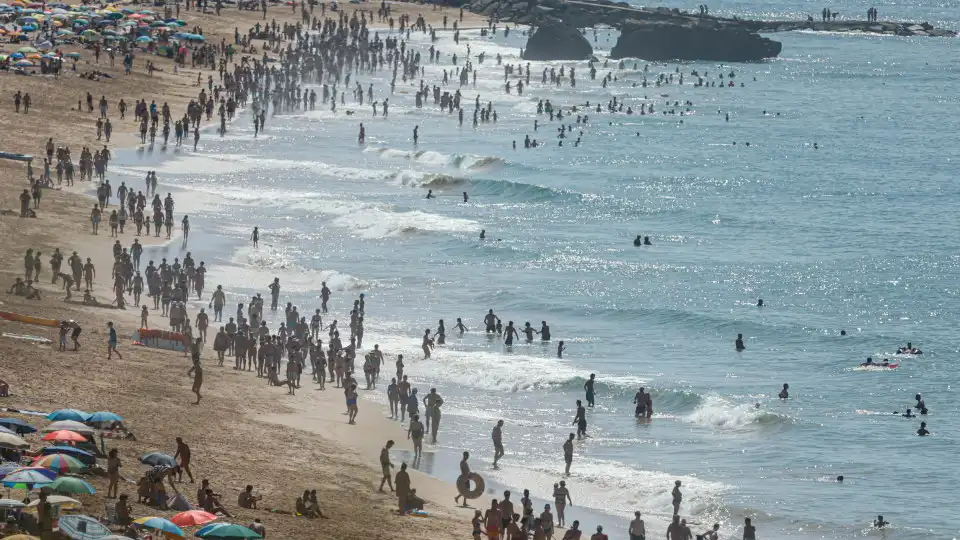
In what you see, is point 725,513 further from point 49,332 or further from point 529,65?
point 529,65

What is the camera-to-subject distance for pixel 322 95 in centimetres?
8038

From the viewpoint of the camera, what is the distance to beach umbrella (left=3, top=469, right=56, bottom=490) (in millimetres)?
18562

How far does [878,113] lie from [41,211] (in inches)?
2254

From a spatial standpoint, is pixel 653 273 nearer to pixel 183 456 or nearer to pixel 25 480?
pixel 183 456

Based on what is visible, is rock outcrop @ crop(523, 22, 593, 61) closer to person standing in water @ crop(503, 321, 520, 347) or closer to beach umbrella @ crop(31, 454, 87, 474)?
person standing in water @ crop(503, 321, 520, 347)

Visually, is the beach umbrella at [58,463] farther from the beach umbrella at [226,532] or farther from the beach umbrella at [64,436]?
the beach umbrella at [226,532]

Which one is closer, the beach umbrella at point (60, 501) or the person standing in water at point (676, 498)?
the beach umbrella at point (60, 501)

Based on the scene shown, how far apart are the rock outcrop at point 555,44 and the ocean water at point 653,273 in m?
11.9

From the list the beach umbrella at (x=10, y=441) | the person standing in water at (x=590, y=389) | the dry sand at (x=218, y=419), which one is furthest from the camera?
the person standing in water at (x=590, y=389)

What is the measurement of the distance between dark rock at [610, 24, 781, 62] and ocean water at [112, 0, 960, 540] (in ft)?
53.6

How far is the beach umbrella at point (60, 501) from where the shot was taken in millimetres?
18075

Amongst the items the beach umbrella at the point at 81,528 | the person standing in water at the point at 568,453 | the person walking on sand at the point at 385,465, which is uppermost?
the beach umbrella at the point at 81,528

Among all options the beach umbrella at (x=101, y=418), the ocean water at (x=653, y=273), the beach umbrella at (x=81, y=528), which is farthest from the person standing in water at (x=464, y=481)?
the beach umbrella at (x=81, y=528)

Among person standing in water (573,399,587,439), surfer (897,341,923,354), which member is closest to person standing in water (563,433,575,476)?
person standing in water (573,399,587,439)
